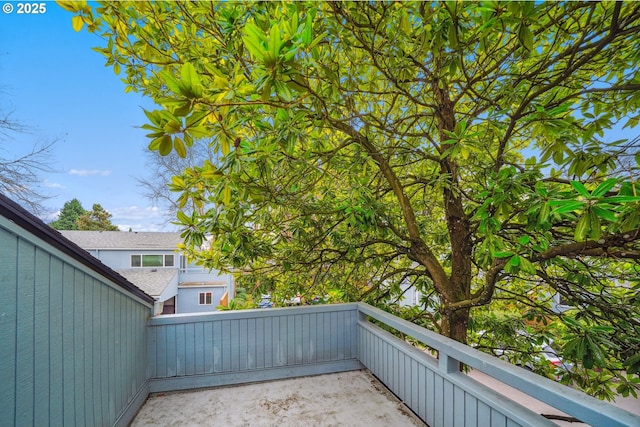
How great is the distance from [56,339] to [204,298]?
447 inches

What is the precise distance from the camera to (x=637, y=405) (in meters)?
4.25

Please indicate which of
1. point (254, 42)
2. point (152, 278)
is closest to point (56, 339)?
point (254, 42)

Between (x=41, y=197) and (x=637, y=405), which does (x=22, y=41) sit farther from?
(x=637, y=405)

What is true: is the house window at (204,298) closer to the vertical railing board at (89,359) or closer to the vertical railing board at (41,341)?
the vertical railing board at (89,359)

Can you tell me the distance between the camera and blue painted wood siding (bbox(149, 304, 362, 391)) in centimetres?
247

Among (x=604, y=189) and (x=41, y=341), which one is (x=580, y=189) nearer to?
(x=604, y=189)

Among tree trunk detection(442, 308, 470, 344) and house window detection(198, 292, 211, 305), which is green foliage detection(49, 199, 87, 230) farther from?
tree trunk detection(442, 308, 470, 344)

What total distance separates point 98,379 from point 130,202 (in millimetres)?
9232

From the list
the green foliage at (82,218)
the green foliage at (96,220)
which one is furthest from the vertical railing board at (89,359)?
the green foliage at (82,218)

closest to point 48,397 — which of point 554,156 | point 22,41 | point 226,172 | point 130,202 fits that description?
point 226,172

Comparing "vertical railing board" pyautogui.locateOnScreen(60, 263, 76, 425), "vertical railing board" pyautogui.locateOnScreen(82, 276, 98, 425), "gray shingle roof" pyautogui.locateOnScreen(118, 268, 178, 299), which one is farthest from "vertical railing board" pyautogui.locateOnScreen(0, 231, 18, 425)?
"gray shingle roof" pyautogui.locateOnScreen(118, 268, 178, 299)

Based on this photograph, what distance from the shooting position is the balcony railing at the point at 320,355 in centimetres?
163

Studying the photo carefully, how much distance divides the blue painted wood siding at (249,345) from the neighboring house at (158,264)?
262 inches

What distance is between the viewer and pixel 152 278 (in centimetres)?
845
